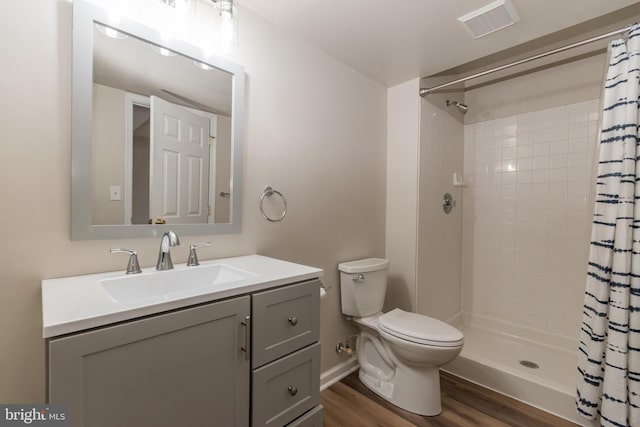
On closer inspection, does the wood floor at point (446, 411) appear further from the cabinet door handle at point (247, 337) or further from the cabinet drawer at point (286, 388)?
the cabinet door handle at point (247, 337)

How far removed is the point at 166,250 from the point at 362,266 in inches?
46.7

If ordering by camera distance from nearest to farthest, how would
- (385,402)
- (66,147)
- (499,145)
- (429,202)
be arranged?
1. (66,147)
2. (385,402)
3. (429,202)
4. (499,145)

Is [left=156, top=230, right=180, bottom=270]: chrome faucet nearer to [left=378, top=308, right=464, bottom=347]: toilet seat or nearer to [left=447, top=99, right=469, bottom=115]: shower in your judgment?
[left=378, top=308, right=464, bottom=347]: toilet seat

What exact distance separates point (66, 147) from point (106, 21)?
48 centimetres

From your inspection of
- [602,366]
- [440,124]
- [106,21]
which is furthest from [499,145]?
[106,21]

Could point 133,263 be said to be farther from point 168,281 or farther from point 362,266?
point 362,266

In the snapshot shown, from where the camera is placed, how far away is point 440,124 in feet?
7.94

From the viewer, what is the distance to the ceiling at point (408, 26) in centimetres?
144

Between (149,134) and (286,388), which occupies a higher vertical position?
(149,134)

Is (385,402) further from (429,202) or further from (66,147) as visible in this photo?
(66,147)

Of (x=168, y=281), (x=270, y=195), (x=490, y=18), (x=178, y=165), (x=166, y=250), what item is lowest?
(x=168, y=281)

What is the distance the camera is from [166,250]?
115 cm

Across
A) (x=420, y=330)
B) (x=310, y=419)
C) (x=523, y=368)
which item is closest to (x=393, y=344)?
(x=420, y=330)

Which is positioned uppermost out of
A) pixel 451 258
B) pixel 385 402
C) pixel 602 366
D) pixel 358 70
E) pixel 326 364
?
pixel 358 70
